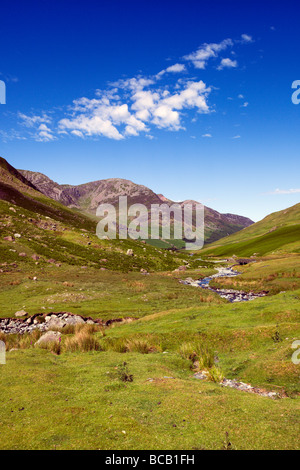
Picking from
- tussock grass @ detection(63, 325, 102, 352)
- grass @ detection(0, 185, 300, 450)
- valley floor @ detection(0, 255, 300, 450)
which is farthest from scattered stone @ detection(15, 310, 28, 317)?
tussock grass @ detection(63, 325, 102, 352)

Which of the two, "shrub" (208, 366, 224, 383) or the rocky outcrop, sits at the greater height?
"shrub" (208, 366, 224, 383)

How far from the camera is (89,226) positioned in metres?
150

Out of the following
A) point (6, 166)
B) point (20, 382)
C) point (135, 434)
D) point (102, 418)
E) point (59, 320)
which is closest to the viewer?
point (135, 434)

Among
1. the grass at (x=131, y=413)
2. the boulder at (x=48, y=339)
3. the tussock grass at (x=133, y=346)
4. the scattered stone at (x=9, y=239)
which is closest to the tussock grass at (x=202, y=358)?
the grass at (x=131, y=413)

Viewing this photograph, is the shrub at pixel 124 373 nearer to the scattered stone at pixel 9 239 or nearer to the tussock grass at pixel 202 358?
the tussock grass at pixel 202 358

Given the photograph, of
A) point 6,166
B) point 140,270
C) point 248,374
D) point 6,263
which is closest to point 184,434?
point 248,374

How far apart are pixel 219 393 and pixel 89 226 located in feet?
474

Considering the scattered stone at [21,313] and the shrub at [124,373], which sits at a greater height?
the shrub at [124,373]

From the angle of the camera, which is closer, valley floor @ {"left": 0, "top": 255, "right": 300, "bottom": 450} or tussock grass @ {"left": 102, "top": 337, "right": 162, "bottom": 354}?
valley floor @ {"left": 0, "top": 255, "right": 300, "bottom": 450}

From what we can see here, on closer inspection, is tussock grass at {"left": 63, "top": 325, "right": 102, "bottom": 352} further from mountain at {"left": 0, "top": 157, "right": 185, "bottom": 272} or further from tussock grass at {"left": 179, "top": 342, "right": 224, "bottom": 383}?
mountain at {"left": 0, "top": 157, "right": 185, "bottom": 272}

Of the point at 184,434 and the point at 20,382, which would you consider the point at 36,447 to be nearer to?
the point at 184,434

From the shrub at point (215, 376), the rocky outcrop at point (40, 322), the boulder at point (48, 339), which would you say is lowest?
the rocky outcrop at point (40, 322)

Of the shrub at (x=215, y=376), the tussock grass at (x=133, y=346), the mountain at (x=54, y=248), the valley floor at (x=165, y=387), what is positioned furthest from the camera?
the mountain at (x=54, y=248)

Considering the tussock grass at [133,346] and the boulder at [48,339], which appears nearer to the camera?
the tussock grass at [133,346]
